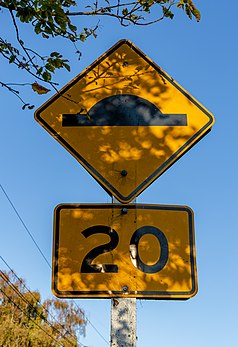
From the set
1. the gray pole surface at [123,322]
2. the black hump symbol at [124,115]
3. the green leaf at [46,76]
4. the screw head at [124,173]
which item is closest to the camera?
the gray pole surface at [123,322]

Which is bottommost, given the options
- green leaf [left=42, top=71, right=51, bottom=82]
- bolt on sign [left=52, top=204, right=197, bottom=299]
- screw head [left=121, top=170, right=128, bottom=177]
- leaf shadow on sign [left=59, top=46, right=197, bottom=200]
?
bolt on sign [left=52, top=204, right=197, bottom=299]

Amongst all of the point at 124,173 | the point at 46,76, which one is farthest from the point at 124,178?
the point at 46,76

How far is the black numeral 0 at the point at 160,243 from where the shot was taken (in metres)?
2.28

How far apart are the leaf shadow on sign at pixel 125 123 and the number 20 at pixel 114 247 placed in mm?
198

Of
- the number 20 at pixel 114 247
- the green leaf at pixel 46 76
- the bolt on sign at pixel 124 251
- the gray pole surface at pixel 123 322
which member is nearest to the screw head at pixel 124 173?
the bolt on sign at pixel 124 251

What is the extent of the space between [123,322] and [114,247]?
32cm

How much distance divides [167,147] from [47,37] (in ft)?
3.24

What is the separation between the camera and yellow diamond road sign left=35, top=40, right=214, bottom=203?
248 centimetres

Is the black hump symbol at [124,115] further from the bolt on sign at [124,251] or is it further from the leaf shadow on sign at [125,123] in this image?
the bolt on sign at [124,251]

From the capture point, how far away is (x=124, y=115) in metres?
2.62

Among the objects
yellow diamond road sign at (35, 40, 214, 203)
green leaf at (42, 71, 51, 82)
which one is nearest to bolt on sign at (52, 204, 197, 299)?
yellow diamond road sign at (35, 40, 214, 203)

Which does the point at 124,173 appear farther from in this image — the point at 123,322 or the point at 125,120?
the point at 123,322

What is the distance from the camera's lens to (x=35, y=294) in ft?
109

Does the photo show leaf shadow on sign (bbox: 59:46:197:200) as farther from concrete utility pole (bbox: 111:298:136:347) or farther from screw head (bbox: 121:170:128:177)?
concrete utility pole (bbox: 111:298:136:347)
